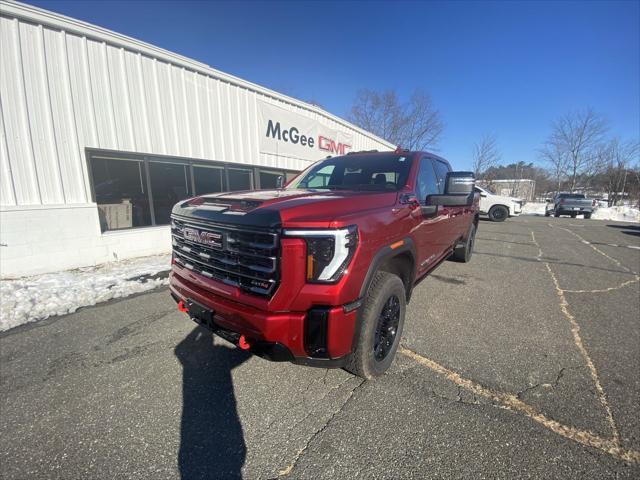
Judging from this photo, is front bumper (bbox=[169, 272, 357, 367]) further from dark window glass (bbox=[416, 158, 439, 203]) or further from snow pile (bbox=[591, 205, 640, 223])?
snow pile (bbox=[591, 205, 640, 223])

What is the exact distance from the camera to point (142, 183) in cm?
636

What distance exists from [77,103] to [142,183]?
1.74 metres

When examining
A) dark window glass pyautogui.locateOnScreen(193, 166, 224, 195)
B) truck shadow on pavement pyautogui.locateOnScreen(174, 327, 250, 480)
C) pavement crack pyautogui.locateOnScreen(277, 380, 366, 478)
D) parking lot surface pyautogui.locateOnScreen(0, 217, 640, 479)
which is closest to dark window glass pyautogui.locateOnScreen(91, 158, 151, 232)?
dark window glass pyautogui.locateOnScreen(193, 166, 224, 195)

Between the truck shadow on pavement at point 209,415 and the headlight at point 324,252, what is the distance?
1172mm

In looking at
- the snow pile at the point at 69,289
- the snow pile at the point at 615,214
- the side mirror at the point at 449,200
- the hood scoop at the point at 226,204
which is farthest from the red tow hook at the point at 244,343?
the snow pile at the point at 615,214

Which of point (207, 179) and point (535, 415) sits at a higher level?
point (207, 179)

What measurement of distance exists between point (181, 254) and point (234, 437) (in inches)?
60.6

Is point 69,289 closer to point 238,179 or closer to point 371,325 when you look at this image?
point 371,325

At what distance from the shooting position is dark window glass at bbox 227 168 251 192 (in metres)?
8.09

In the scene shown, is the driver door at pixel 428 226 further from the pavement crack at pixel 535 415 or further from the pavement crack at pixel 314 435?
the pavement crack at pixel 314 435

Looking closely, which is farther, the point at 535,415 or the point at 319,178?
the point at 319,178

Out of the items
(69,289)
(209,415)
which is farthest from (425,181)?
(69,289)

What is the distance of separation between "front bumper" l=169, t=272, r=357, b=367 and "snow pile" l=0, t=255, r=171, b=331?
11.0ft

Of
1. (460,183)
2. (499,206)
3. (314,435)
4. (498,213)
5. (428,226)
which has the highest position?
(460,183)
